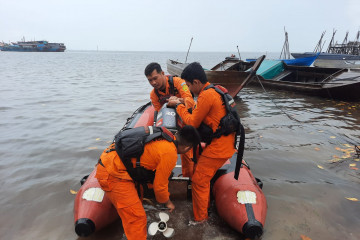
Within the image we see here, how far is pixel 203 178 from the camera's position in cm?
288

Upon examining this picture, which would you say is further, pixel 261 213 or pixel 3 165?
pixel 3 165

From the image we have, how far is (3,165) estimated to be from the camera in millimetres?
4918

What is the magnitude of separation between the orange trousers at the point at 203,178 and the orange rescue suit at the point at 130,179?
0.64 m

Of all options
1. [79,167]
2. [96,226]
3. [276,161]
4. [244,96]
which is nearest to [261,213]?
[96,226]

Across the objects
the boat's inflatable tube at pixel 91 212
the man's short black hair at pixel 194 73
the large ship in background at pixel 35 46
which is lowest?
the boat's inflatable tube at pixel 91 212

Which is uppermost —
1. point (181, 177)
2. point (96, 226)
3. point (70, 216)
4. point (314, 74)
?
point (314, 74)

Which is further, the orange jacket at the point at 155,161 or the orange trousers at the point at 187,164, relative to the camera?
the orange trousers at the point at 187,164

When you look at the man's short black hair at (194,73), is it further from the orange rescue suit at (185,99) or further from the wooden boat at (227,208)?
the wooden boat at (227,208)

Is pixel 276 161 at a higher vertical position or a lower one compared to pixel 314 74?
lower

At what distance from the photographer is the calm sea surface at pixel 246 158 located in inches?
124

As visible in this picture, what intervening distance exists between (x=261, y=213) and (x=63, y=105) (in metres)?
9.58

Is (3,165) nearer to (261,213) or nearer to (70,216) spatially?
(70,216)

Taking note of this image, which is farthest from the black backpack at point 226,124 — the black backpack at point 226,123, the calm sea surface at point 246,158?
the calm sea surface at point 246,158

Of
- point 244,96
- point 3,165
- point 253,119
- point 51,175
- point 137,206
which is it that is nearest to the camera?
point 137,206
